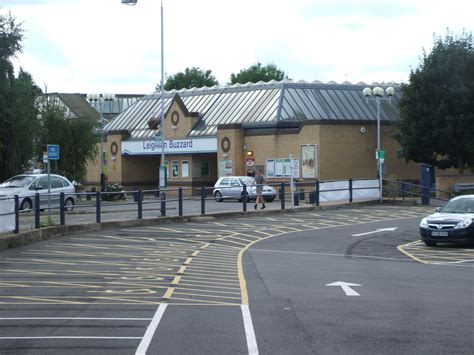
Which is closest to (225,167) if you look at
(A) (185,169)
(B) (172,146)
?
(A) (185,169)

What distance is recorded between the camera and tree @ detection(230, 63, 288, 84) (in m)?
117

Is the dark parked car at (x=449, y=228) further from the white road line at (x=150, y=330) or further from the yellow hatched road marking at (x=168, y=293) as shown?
the white road line at (x=150, y=330)

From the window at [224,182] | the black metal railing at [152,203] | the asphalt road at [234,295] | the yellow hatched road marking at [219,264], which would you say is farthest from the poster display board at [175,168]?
the yellow hatched road marking at [219,264]

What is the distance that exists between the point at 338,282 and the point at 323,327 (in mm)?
5161

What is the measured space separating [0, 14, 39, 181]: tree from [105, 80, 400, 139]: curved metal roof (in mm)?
20568

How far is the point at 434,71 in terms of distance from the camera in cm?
4900

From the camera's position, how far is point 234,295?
14.0 metres

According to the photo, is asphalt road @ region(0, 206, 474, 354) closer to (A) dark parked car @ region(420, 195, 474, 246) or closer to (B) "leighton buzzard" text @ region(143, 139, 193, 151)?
(A) dark parked car @ region(420, 195, 474, 246)

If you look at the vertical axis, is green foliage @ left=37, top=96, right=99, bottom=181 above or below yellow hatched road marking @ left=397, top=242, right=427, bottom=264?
above

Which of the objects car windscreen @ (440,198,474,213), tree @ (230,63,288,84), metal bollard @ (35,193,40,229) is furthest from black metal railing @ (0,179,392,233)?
tree @ (230,63,288,84)

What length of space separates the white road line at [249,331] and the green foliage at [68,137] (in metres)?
44.1

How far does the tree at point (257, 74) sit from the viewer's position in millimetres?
116875

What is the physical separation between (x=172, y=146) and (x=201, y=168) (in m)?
2.61

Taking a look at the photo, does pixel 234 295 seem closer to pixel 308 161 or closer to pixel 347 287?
pixel 347 287
